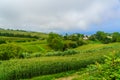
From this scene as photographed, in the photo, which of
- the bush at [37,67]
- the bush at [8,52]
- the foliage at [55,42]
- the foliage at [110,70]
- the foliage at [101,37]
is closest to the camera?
the foliage at [110,70]

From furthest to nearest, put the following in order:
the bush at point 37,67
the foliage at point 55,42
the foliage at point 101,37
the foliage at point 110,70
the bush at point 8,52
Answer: the foliage at point 101,37, the foliage at point 55,42, the bush at point 8,52, the bush at point 37,67, the foliage at point 110,70

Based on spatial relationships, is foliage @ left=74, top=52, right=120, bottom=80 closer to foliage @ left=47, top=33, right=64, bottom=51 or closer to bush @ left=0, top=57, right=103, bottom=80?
bush @ left=0, top=57, right=103, bottom=80

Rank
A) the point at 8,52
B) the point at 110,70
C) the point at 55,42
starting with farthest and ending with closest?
the point at 55,42, the point at 8,52, the point at 110,70

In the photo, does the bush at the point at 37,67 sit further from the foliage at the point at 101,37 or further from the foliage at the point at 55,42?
the foliage at the point at 101,37

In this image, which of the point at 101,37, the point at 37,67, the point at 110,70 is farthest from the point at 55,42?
the point at 110,70

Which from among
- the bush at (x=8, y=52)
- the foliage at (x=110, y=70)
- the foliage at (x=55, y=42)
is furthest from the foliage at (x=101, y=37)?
the foliage at (x=110, y=70)

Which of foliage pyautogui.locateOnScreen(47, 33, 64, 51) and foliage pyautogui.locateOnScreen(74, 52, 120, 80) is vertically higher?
foliage pyautogui.locateOnScreen(74, 52, 120, 80)

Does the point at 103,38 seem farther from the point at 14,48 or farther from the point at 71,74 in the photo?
the point at 71,74

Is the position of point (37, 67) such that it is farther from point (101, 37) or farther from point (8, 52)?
point (101, 37)

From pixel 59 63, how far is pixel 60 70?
68cm

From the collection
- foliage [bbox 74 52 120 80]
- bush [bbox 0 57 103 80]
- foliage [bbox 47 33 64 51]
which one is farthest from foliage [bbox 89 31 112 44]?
foliage [bbox 74 52 120 80]

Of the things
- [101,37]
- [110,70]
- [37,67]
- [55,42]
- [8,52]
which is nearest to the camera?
[110,70]

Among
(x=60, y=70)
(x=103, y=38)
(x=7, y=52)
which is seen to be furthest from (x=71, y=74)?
(x=103, y=38)

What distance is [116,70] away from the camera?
5.68 m
